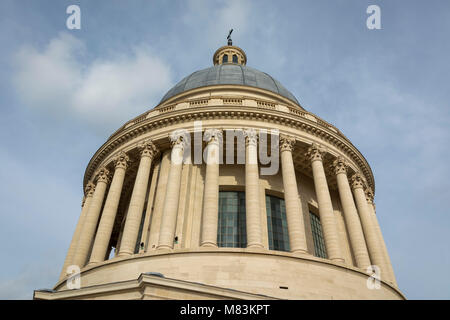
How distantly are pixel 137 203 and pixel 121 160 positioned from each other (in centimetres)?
626

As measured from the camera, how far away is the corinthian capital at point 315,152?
102ft

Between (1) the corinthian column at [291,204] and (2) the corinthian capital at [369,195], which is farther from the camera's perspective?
(2) the corinthian capital at [369,195]

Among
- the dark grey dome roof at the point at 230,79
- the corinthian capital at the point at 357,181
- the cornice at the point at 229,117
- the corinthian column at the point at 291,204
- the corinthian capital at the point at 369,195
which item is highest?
the dark grey dome roof at the point at 230,79

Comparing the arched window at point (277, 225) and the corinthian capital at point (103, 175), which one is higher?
the corinthian capital at point (103, 175)

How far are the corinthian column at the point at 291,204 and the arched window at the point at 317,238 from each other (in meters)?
4.83

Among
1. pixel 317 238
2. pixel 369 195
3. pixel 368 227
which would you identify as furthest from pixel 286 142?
pixel 369 195

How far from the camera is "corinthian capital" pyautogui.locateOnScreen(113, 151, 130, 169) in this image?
3222 centimetres

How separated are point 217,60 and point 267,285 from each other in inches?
1816

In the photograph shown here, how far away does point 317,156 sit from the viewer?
102ft

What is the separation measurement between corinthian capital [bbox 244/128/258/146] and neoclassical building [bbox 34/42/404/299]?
0.38 ft

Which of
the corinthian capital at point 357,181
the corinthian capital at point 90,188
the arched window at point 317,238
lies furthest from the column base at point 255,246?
the corinthian capital at point 90,188

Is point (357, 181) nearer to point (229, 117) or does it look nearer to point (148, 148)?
point (229, 117)

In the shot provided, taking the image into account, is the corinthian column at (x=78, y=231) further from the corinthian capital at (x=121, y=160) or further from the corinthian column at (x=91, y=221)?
the corinthian capital at (x=121, y=160)
